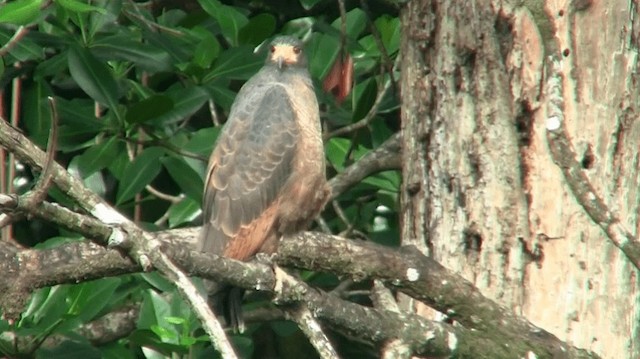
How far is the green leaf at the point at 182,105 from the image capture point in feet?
14.8

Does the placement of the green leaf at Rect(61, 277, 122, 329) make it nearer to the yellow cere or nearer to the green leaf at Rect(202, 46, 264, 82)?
the green leaf at Rect(202, 46, 264, 82)

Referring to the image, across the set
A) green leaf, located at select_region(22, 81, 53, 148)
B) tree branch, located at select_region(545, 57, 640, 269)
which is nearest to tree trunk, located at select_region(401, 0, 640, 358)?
tree branch, located at select_region(545, 57, 640, 269)

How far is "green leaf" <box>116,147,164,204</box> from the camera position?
14.5 ft

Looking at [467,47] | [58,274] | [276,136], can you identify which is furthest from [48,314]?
[467,47]

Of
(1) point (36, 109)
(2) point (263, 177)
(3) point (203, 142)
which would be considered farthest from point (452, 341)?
(1) point (36, 109)

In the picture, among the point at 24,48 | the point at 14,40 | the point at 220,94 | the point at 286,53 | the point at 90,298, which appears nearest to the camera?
the point at 14,40

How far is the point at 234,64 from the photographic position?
15.4 feet

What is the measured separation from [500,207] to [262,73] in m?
1.53

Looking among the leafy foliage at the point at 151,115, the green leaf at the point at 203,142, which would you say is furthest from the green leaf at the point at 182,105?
the green leaf at the point at 203,142

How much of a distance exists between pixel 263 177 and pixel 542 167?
49.0 inches

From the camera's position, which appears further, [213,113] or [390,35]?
[213,113]

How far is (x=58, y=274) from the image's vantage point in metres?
2.75

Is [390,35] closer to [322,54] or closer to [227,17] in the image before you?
[322,54]

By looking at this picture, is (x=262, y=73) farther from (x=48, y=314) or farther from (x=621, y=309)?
(x=621, y=309)
